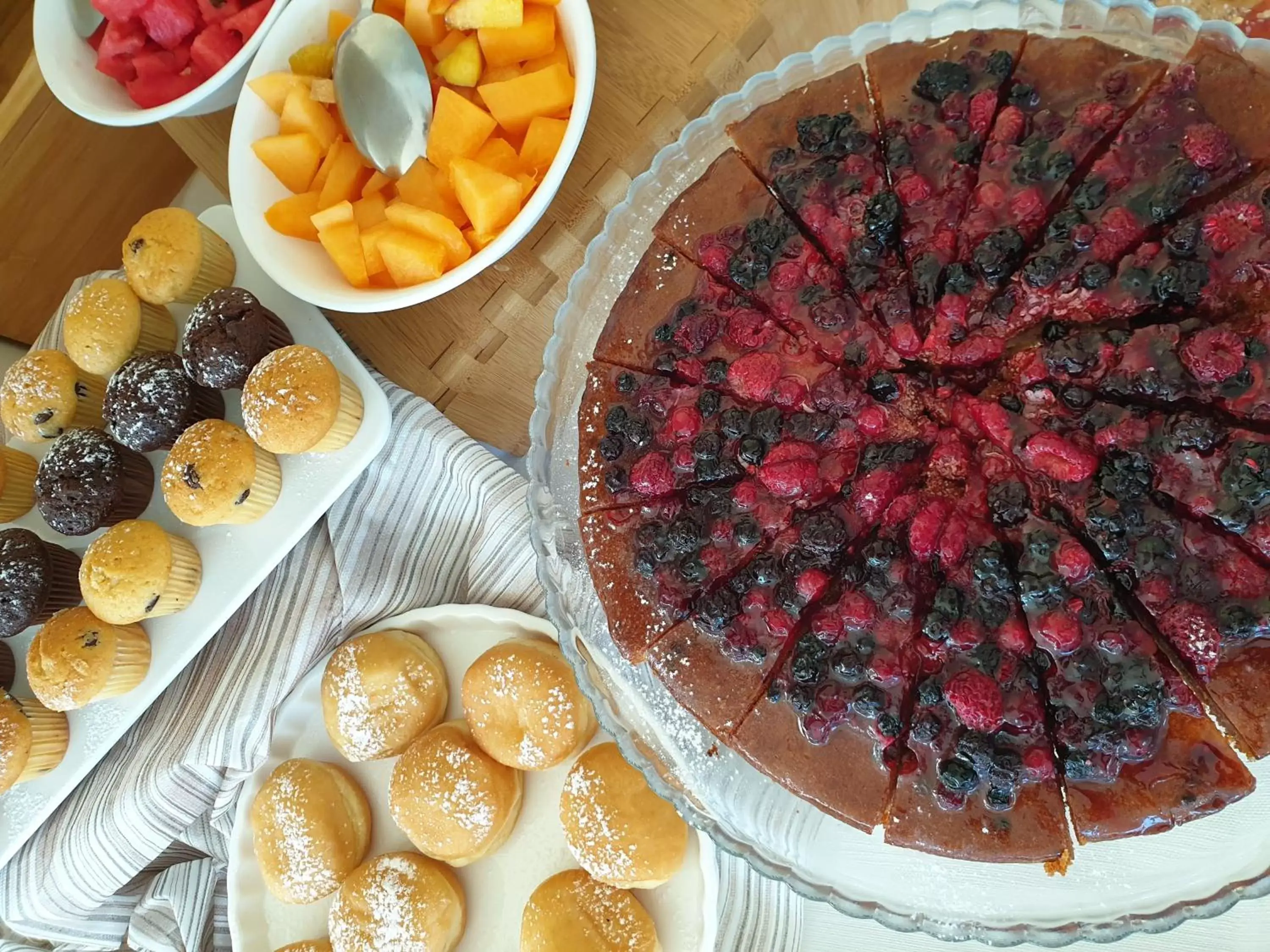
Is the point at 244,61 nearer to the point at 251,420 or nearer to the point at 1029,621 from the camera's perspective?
the point at 251,420

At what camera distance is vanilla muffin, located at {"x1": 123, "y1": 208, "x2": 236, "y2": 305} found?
2.22 meters

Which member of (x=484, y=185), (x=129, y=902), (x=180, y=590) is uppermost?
(x=484, y=185)

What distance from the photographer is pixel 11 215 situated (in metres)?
2.80

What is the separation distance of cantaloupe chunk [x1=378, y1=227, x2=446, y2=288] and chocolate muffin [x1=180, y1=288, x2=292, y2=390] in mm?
346

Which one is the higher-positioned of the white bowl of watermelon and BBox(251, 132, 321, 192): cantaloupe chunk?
the white bowl of watermelon

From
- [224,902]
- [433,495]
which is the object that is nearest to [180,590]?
[433,495]

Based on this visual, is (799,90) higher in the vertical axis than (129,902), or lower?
higher

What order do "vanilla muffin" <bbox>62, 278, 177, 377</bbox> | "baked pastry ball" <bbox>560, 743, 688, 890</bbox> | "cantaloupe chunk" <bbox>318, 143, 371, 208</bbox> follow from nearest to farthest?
"baked pastry ball" <bbox>560, 743, 688, 890</bbox>
"cantaloupe chunk" <bbox>318, 143, 371, 208</bbox>
"vanilla muffin" <bbox>62, 278, 177, 377</bbox>

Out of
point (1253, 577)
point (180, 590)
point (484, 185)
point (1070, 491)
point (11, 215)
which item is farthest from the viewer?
point (11, 215)

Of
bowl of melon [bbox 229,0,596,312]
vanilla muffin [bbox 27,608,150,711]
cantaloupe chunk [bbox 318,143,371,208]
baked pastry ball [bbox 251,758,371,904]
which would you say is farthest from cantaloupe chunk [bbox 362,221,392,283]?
baked pastry ball [bbox 251,758,371,904]

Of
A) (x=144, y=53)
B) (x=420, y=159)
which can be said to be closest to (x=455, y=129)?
(x=420, y=159)

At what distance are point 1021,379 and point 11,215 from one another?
280 centimetres

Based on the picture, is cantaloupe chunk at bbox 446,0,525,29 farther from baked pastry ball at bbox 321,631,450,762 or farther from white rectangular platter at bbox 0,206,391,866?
baked pastry ball at bbox 321,631,450,762

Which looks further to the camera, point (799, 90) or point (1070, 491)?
point (799, 90)
